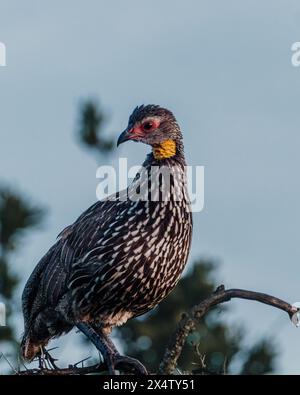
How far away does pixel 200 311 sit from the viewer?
11781mm

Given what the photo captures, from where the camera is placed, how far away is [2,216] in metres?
29.7

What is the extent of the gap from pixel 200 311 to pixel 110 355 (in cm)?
225

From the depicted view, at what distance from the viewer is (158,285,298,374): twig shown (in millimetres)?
11633

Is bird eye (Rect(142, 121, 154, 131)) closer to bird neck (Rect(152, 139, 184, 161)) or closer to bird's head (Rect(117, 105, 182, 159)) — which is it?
bird's head (Rect(117, 105, 182, 159))

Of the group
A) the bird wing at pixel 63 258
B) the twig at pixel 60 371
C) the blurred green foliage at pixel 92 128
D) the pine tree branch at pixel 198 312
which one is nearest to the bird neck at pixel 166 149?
the bird wing at pixel 63 258

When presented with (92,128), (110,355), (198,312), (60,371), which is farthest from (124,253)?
(92,128)

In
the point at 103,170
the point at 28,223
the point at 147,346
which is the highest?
the point at 103,170

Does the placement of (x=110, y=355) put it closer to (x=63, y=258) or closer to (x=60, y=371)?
(x=60, y=371)

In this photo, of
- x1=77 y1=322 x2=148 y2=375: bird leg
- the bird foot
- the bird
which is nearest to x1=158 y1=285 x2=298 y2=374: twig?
x1=77 y1=322 x2=148 y2=375: bird leg

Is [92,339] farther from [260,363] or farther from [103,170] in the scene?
[260,363]

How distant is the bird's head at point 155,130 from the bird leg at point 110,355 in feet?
5.73

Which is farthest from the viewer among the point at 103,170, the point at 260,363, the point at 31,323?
the point at 260,363

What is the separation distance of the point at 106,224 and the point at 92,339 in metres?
1.25
